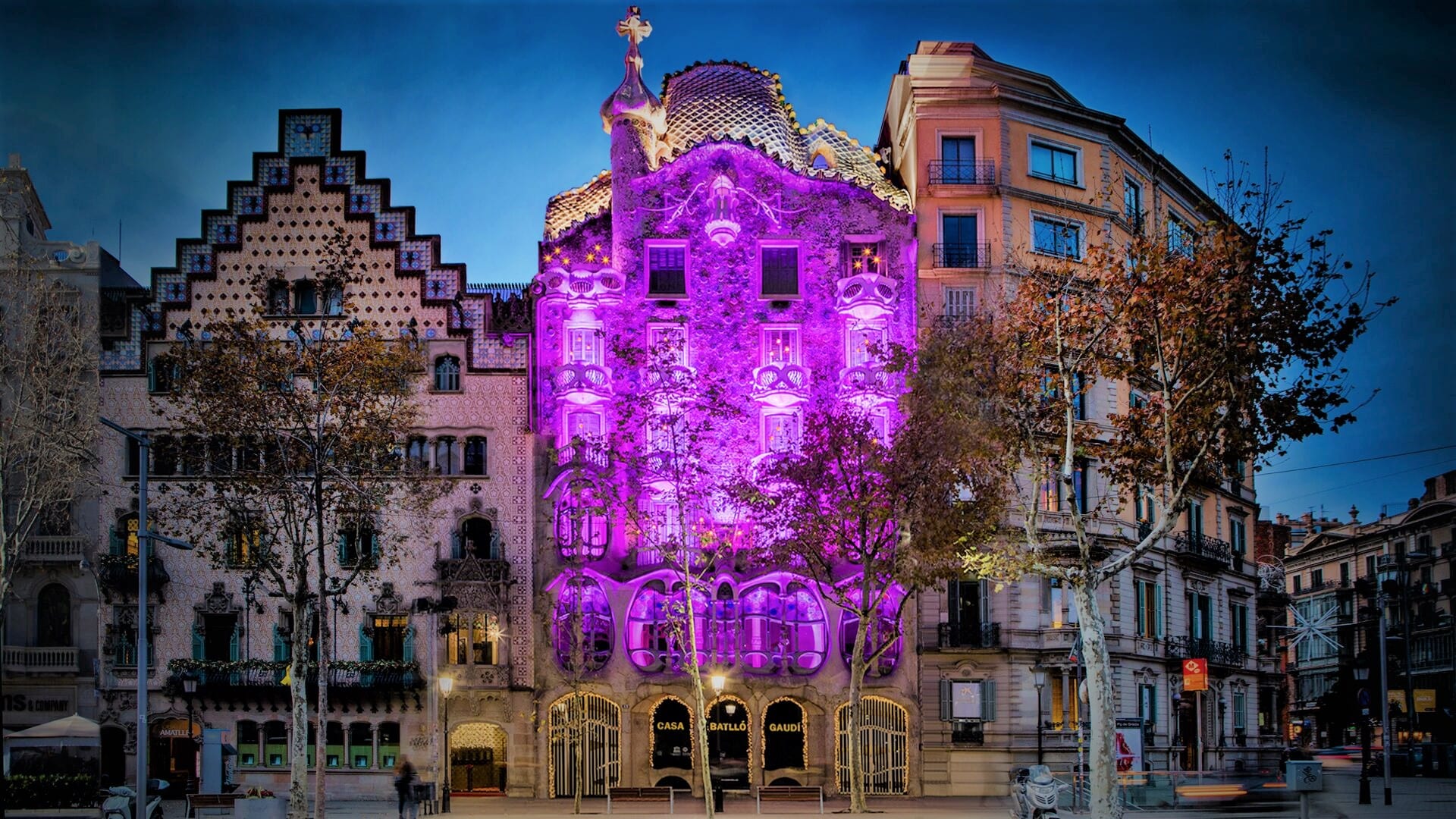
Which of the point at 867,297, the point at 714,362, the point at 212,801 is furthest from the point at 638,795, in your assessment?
the point at 867,297

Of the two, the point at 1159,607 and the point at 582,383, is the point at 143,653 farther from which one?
the point at 1159,607

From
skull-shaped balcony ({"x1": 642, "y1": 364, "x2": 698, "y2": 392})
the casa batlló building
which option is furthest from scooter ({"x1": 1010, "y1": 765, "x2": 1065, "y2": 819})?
skull-shaped balcony ({"x1": 642, "y1": 364, "x2": 698, "y2": 392})

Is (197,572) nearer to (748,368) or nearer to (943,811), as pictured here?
(748,368)

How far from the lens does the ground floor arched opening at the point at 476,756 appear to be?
46.6m

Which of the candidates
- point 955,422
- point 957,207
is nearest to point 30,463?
point 955,422

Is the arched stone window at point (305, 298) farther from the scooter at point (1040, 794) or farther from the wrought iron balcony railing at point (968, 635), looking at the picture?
the scooter at point (1040, 794)

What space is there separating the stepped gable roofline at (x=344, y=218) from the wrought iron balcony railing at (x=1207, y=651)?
26.8 metres

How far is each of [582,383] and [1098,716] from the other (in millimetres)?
22633

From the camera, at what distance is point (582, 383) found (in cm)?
4656

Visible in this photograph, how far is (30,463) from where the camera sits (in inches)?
1560

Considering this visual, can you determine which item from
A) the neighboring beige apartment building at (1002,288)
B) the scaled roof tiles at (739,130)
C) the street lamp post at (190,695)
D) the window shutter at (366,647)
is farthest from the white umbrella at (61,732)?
the neighboring beige apartment building at (1002,288)

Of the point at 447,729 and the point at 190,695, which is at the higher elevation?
the point at 190,695

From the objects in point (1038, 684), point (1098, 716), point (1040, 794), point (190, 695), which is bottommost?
point (1040, 794)

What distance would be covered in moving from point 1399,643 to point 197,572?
2526 inches
